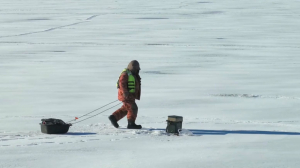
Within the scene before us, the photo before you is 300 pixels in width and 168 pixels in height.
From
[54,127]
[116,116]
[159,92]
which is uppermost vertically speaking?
[159,92]

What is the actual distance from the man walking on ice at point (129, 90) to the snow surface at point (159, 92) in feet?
0.84

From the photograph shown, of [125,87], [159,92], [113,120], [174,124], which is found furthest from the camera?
[159,92]

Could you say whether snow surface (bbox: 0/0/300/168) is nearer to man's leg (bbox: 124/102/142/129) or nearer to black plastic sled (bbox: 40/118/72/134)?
black plastic sled (bbox: 40/118/72/134)

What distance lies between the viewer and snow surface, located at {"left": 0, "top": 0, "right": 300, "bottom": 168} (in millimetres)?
6766

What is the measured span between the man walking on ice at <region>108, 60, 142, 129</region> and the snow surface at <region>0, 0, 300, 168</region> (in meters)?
0.26

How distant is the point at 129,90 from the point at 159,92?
12.5 ft

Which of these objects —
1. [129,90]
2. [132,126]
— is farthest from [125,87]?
[132,126]

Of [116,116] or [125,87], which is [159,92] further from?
[125,87]

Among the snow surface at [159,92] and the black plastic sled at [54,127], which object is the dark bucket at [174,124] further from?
the black plastic sled at [54,127]

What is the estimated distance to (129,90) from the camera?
323 inches

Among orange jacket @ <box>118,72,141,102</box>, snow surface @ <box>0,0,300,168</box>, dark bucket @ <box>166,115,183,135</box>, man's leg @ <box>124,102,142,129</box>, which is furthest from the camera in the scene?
man's leg @ <box>124,102,142,129</box>

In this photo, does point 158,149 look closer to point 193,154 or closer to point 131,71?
point 193,154

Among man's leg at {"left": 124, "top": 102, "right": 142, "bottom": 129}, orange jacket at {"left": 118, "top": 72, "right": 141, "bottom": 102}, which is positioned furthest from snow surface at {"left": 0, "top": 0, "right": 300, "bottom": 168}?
orange jacket at {"left": 118, "top": 72, "right": 141, "bottom": 102}

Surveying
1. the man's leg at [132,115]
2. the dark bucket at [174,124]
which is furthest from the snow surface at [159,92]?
the man's leg at [132,115]
